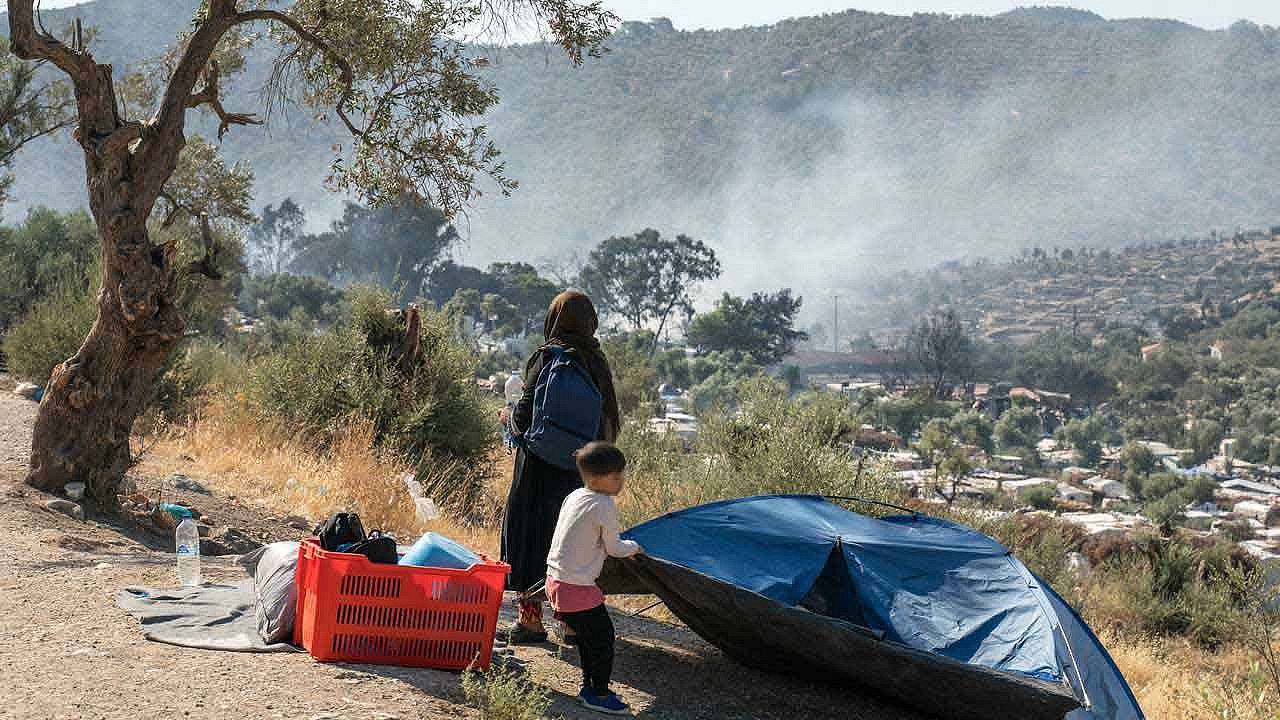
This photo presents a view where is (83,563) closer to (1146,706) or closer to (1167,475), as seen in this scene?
(1146,706)

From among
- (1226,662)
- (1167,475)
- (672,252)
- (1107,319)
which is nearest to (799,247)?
(1107,319)

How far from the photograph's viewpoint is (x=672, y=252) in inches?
3312

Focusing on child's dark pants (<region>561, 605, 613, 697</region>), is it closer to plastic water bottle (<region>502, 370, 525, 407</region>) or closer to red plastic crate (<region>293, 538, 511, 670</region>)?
red plastic crate (<region>293, 538, 511, 670</region>)

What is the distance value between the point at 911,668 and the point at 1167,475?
57881 millimetres

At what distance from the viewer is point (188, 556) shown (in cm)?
597

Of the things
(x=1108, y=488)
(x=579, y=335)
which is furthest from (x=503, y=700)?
(x=1108, y=488)

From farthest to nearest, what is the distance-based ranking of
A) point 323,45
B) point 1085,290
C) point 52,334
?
point 1085,290 → point 52,334 → point 323,45

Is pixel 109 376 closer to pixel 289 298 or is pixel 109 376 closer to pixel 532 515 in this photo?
pixel 532 515

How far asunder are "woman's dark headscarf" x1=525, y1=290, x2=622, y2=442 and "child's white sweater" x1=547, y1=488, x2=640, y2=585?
32.0 inches

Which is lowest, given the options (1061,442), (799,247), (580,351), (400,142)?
(1061,442)

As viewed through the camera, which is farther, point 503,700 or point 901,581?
point 901,581

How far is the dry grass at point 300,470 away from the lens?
9.75 metres

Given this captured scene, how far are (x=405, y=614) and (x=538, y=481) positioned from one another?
3.10 feet

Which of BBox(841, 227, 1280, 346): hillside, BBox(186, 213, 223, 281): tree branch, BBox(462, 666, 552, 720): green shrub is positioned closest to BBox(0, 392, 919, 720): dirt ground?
BBox(462, 666, 552, 720): green shrub
